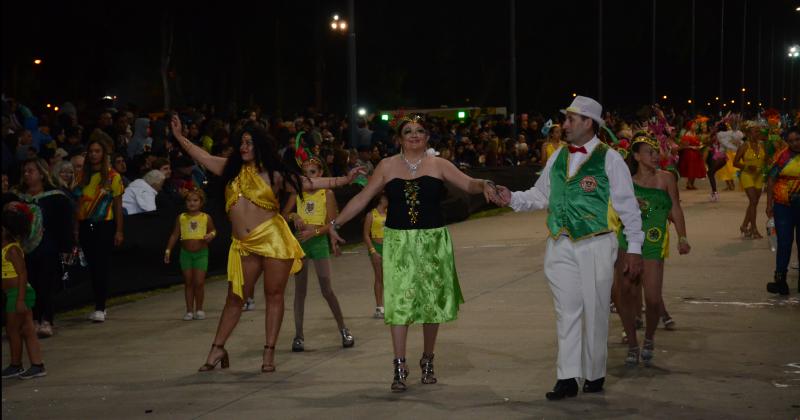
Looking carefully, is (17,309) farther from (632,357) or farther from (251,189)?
(632,357)

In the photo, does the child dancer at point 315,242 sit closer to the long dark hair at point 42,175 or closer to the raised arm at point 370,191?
the raised arm at point 370,191

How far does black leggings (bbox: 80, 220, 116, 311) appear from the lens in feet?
39.4

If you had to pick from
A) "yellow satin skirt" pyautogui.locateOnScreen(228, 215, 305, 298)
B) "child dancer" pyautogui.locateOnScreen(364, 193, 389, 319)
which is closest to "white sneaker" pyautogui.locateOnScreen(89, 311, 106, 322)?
"child dancer" pyautogui.locateOnScreen(364, 193, 389, 319)

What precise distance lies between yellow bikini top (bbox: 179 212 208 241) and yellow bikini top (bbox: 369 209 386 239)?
173cm

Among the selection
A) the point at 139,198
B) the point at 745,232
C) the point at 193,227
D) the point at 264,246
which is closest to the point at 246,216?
the point at 264,246

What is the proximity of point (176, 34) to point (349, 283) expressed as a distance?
33.6 m

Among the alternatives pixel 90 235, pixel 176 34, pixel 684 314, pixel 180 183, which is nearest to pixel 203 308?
pixel 90 235

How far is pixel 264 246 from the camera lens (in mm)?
9062

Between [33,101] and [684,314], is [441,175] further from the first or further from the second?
[33,101]

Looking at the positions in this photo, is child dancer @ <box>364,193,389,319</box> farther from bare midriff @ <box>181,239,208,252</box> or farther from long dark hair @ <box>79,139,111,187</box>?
long dark hair @ <box>79,139,111,187</box>

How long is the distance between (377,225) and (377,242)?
165 millimetres

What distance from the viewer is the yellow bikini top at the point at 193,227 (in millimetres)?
12062

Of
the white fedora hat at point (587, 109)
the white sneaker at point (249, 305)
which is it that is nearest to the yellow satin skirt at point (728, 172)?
the white sneaker at point (249, 305)

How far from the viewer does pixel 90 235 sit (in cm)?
1209
